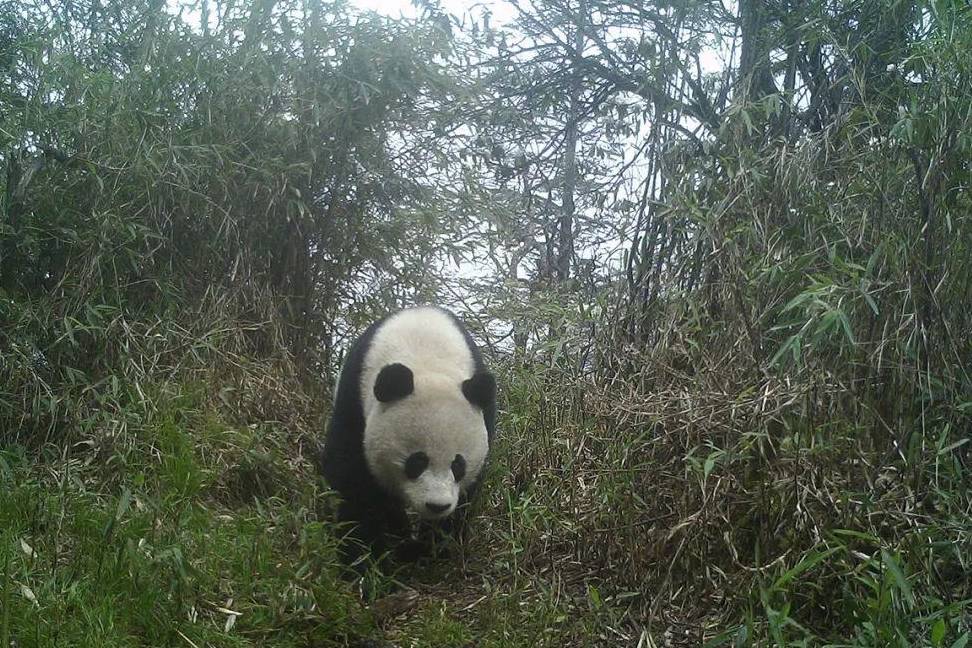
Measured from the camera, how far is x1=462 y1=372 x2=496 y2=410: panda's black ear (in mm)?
4156

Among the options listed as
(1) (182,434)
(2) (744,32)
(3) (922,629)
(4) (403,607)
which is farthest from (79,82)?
(3) (922,629)

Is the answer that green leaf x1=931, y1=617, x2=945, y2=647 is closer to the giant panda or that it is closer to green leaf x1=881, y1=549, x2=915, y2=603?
green leaf x1=881, y1=549, x2=915, y2=603

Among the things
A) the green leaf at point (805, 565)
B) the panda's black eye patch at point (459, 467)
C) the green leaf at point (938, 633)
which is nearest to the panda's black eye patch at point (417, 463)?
the panda's black eye patch at point (459, 467)

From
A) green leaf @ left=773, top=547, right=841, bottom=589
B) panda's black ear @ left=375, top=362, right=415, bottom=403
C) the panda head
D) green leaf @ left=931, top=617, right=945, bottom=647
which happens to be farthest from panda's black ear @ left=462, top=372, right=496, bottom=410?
green leaf @ left=931, top=617, right=945, bottom=647

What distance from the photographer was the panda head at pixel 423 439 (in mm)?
3908

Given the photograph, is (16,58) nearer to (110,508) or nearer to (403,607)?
(110,508)

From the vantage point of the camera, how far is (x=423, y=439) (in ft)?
12.9

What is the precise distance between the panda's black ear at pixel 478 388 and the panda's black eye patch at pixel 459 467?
0.98ft

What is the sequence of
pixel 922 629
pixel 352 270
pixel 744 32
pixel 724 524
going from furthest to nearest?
pixel 352 270 → pixel 744 32 → pixel 724 524 → pixel 922 629

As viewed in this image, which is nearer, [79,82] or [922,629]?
[922,629]

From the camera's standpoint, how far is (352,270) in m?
5.95

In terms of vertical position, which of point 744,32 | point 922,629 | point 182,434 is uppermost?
point 744,32

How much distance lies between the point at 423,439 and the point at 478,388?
0.39m

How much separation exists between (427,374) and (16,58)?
2.75m
